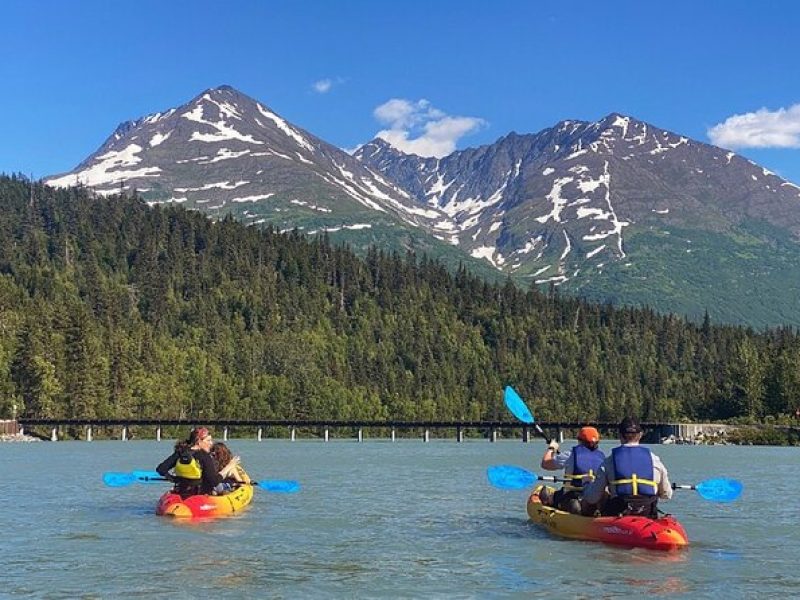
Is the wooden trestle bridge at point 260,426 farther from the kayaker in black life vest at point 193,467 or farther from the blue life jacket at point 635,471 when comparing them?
the blue life jacket at point 635,471

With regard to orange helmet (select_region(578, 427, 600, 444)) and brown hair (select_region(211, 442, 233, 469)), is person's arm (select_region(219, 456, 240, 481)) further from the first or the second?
orange helmet (select_region(578, 427, 600, 444))

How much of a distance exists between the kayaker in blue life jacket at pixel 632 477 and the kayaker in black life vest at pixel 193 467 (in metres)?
12.9

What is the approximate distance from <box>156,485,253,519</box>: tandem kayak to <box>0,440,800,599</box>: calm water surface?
0.41 m

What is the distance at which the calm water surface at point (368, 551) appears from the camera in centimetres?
2366

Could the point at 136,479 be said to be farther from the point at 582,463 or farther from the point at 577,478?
the point at 582,463

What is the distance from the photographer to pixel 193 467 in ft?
113

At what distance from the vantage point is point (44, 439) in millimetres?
135750

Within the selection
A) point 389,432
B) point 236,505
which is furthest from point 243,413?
point 236,505

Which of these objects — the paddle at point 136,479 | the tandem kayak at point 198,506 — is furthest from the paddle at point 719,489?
the paddle at point 136,479

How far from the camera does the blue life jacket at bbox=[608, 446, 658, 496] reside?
27484mm

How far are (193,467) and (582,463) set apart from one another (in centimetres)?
1239

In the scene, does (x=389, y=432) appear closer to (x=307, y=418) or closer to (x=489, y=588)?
(x=307, y=418)

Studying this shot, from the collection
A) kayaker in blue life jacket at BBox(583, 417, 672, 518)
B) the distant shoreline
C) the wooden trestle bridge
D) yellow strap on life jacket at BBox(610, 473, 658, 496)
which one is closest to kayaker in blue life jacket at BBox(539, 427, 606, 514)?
kayaker in blue life jacket at BBox(583, 417, 672, 518)

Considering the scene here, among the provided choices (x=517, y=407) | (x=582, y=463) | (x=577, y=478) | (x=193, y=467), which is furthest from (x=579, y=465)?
(x=193, y=467)
